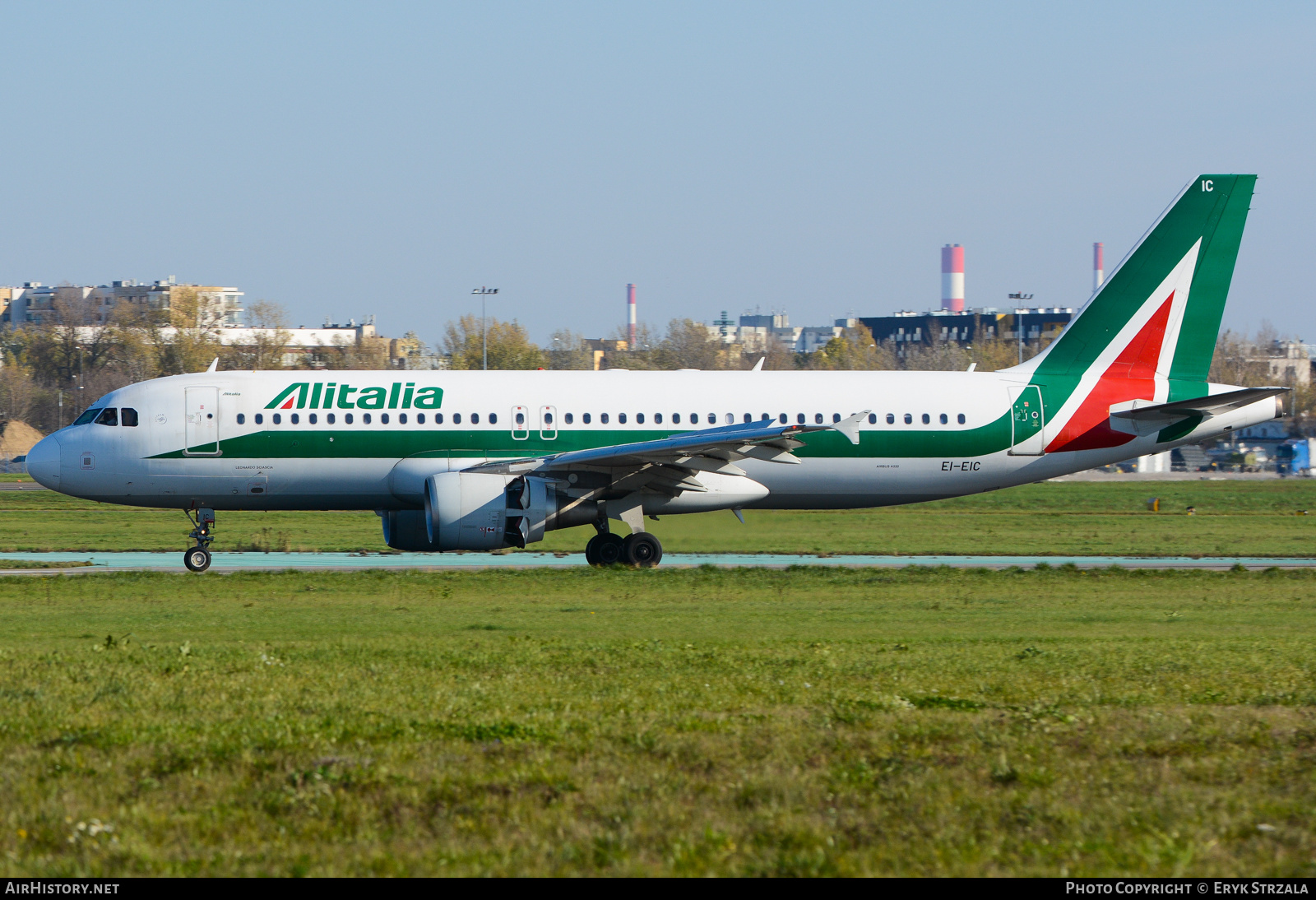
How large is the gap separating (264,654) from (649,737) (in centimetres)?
642

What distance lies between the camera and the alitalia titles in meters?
29.7

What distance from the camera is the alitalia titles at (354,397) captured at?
29688 mm

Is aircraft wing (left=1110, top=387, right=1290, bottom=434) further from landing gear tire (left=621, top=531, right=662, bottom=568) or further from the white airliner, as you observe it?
landing gear tire (left=621, top=531, right=662, bottom=568)

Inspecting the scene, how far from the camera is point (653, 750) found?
1028 cm

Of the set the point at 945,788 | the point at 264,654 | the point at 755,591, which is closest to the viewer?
the point at 945,788

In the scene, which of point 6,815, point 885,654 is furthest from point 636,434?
point 6,815

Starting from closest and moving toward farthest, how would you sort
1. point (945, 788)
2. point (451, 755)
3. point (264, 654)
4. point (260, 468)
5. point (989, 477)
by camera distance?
point (945, 788) → point (451, 755) → point (264, 654) → point (260, 468) → point (989, 477)

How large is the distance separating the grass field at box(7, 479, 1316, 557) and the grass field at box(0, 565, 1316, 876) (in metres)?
15.1

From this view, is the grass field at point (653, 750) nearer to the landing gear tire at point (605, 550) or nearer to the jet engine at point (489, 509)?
the jet engine at point (489, 509)

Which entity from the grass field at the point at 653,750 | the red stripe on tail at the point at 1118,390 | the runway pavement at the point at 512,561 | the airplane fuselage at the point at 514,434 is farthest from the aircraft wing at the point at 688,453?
the grass field at the point at 653,750

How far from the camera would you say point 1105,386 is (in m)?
31.7

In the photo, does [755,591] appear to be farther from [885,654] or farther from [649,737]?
[649,737]

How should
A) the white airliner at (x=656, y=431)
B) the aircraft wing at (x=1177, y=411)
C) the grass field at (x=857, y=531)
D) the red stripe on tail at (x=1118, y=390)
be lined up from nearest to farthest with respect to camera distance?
the white airliner at (x=656, y=431), the aircraft wing at (x=1177, y=411), the red stripe on tail at (x=1118, y=390), the grass field at (x=857, y=531)

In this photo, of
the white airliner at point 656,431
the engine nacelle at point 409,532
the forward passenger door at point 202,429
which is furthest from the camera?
the engine nacelle at point 409,532
